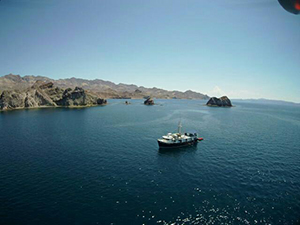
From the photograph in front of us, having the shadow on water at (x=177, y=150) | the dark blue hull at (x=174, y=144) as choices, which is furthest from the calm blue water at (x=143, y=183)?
the dark blue hull at (x=174, y=144)

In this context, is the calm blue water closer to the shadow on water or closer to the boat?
the shadow on water

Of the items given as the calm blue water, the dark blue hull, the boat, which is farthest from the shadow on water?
the boat

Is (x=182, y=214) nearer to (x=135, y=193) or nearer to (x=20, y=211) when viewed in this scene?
(x=135, y=193)

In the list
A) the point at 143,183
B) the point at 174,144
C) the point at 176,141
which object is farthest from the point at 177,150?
the point at 143,183

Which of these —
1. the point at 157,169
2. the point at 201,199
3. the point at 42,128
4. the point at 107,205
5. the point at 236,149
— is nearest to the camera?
the point at 107,205

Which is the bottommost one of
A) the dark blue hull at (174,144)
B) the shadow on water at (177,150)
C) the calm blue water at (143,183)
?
the calm blue water at (143,183)

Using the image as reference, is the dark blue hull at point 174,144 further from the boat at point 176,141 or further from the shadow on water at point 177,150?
the shadow on water at point 177,150

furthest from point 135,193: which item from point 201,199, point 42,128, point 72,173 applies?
point 42,128

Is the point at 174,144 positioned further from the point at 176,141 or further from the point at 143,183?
the point at 143,183
